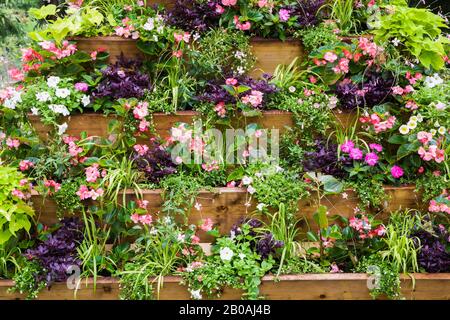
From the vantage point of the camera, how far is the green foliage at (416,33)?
293cm

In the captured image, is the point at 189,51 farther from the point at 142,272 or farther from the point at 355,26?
the point at 142,272

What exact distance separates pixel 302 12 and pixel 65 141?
1.74 m

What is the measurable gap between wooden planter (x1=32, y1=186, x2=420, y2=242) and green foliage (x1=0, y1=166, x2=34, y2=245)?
0.16 m

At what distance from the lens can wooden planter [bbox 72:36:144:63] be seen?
3135mm

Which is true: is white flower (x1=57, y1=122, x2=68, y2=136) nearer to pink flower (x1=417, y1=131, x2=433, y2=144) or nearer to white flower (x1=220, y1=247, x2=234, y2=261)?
white flower (x1=220, y1=247, x2=234, y2=261)

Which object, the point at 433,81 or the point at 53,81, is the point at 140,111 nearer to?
the point at 53,81

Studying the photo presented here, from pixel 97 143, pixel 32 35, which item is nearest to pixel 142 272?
pixel 97 143

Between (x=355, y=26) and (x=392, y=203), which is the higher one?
(x=355, y=26)

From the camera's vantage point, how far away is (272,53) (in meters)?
3.24

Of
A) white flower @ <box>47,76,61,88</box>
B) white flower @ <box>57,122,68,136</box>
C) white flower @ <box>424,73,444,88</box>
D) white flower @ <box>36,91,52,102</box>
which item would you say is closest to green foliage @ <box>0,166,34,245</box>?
white flower @ <box>57,122,68,136</box>

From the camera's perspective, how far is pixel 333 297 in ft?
8.17

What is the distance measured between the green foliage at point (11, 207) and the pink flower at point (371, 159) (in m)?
1.80

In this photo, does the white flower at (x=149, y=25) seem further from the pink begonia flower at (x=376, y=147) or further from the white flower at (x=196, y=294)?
the white flower at (x=196, y=294)

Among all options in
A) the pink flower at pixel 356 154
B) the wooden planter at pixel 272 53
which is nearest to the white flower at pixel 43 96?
the wooden planter at pixel 272 53
